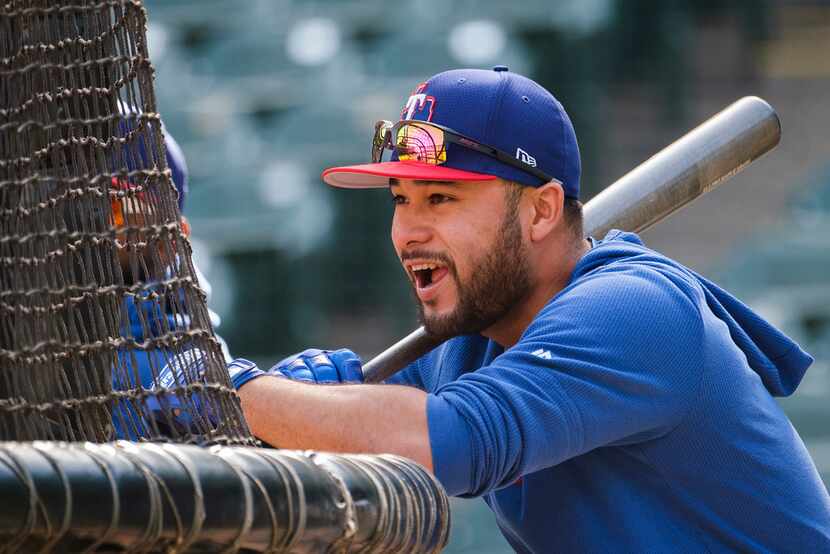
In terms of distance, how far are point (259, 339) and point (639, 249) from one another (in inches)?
142

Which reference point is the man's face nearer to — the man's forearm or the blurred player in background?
the man's forearm

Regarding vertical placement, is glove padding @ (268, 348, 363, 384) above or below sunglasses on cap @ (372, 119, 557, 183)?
below

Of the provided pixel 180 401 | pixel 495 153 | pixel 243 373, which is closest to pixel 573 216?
pixel 495 153

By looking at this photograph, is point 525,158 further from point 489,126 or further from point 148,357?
point 148,357

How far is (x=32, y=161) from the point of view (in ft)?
3.95

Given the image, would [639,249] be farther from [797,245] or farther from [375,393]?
[797,245]

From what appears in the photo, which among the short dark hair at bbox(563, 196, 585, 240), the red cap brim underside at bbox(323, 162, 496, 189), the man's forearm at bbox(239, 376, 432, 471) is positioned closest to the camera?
the man's forearm at bbox(239, 376, 432, 471)

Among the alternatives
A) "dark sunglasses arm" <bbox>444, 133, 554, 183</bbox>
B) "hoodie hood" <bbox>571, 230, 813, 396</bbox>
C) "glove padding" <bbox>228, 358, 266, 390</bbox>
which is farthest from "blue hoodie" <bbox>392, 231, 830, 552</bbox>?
"glove padding" <bbox>228, 358, 266, 390</bbox>

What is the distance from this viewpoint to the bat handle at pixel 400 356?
194cm

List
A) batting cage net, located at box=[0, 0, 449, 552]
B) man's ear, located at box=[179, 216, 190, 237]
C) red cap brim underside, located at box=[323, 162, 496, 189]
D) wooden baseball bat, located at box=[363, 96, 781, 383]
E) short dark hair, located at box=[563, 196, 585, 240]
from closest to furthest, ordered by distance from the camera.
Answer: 1. batting cage net, located at box=[0, 0, 449, 552]
2. man's ear, located at box=[179, 216, 190, 237]
3. red cap brim underside, located at box=[323, 162, 496, 189]
4. short dark hair, located at box=[563, 196, 585, 240]
5. wooden baseball bat, located at box=[363, 96, 781, 383]

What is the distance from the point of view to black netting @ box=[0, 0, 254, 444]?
3.89ft

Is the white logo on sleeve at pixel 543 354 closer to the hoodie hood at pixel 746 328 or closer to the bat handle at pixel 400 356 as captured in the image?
the hoodie hood at pixel 746 328

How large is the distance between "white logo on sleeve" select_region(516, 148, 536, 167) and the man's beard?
7 centimetres

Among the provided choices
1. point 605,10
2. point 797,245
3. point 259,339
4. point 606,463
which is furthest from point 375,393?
point 605,10
